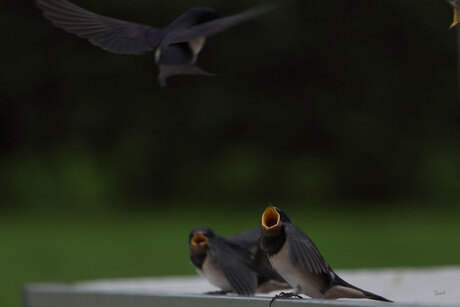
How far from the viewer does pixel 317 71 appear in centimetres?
795

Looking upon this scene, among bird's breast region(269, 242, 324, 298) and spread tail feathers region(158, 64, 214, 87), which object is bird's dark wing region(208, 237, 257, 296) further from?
spread tail feathers region(158, 64, 214, 87)

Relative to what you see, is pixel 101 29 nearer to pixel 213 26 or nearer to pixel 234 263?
pixel 213 26

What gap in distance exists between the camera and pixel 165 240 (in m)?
5.79

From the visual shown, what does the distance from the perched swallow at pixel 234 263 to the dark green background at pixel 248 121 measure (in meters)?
5.38

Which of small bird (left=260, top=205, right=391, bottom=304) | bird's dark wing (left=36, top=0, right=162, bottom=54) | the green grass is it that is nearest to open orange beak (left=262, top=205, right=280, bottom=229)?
small bird (left=260, top=205, right=391, bottom=304)

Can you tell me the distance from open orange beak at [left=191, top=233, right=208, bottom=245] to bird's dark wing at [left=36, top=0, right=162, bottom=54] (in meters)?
0.47

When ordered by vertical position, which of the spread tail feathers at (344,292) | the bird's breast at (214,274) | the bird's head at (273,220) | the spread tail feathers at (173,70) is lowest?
the spread tail feathers at (344,292)

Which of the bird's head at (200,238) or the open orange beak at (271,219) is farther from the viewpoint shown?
the bird's head at (200,238)

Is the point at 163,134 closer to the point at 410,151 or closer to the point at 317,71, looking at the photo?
the point at 317,71

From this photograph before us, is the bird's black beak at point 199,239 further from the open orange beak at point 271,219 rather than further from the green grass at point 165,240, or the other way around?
the green grass at point 165,240

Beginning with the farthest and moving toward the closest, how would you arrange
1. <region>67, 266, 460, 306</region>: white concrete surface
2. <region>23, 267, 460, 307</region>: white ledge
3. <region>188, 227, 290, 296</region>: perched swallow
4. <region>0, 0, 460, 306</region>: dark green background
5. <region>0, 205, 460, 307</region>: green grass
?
<region>0, 0, 460, 306</region>: dark green background, <region>0, 205, 460, 307</region>: green grass, <region>67, 266, 460, 306</region>: white concrete surface, <region>188, 227, 290, 296</region>: perched swallow, <region>23, 267, 460, 307</region>: white ledge

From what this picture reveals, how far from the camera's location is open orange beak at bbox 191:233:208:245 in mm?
1407

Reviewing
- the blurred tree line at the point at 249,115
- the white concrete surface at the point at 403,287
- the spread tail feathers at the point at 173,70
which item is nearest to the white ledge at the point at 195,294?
the white concrete surface at the point at 403,287

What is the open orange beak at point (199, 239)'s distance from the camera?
4.62ft
